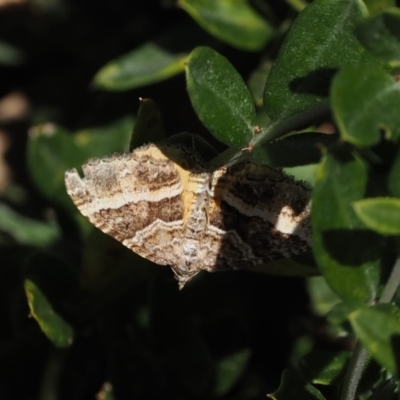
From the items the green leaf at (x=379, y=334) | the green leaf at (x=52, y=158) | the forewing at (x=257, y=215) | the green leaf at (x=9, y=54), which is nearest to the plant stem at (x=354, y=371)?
the green leaf at (x=379, y=334)

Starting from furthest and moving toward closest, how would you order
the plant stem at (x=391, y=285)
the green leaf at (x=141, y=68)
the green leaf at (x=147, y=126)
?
the green leaf at (x=141, y=68) → the green leaf at (x=147, y=126) → the plant stem at (x=391, y=285)

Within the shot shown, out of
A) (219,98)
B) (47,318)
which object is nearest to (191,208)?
(47,318)

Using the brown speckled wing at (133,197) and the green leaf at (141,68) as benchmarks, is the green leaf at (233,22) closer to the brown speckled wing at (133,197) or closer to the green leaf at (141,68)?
the green leaf at (141,68)

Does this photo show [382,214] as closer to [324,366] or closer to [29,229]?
[324,366]

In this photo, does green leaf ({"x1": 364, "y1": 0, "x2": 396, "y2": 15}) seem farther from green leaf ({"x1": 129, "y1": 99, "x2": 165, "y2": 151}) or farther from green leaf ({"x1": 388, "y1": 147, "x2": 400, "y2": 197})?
green leaf ({"x1": 388, "y1": 147, "x2": 400, "y2": 197})

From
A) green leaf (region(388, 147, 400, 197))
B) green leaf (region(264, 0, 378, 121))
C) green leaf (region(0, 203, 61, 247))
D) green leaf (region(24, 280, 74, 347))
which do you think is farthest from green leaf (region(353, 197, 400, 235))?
green leaf (region(0, 203, 61, 247))
